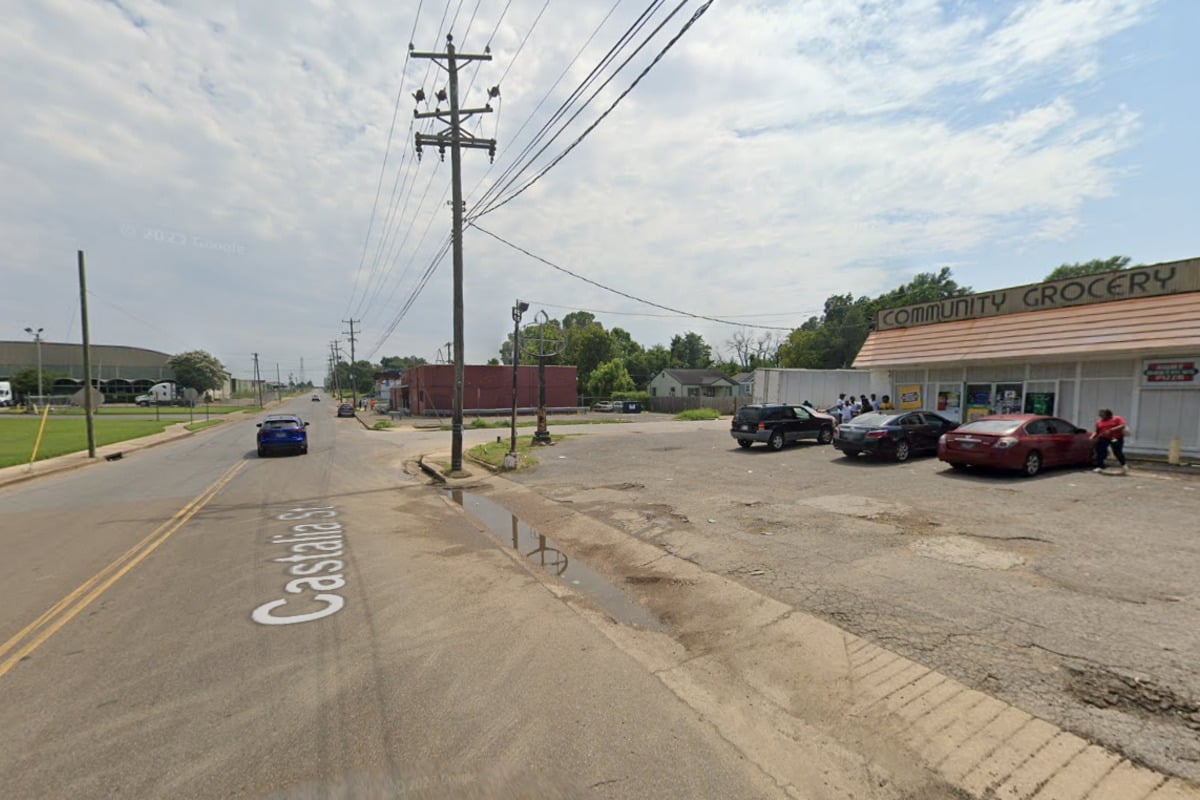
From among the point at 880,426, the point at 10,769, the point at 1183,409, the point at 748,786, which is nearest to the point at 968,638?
the point at 748,786

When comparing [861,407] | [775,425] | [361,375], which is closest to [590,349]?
[861,407]

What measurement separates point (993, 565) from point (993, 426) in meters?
7.34

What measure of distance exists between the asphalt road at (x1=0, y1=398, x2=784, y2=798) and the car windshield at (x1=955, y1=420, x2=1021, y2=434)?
35.6 ft

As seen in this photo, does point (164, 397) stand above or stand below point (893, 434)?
below

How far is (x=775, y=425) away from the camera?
1792 cm

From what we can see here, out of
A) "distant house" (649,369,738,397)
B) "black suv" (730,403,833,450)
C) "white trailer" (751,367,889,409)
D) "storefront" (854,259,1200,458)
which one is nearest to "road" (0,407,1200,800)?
"storefront" (854,259,1200,458)

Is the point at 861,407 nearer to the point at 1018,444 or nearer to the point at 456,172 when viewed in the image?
the point at 1018,444

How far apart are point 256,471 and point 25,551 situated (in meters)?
8.90

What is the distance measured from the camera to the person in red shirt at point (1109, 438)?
1223cm

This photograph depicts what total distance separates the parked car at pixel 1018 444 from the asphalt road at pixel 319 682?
1047cm

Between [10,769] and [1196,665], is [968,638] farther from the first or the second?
[10,769]

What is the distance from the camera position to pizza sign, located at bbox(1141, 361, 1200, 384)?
1323cm

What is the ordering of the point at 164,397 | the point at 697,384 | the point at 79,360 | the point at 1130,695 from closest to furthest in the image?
the point at 1130,695, the point at 697,384, the point at 164,397, the point at 79,360

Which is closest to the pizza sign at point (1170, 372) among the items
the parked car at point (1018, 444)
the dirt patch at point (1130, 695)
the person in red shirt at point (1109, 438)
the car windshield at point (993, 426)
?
the person in red shirt at point (1109, 438)
